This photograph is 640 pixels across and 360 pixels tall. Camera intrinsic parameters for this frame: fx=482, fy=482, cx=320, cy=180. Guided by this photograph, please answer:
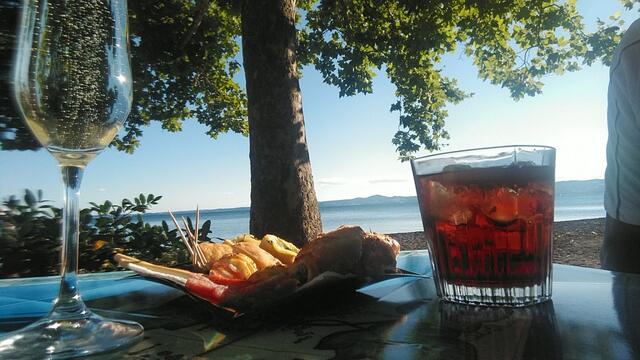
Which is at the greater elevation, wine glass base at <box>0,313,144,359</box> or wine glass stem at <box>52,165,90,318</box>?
wine glass stem at <box>52,165,90,318</box>

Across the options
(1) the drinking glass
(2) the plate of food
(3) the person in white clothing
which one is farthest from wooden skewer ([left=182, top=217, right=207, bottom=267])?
(3) the person in white clothing

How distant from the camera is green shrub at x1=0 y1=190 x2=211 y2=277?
344 centimetres

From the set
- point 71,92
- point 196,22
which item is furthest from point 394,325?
point 196,22

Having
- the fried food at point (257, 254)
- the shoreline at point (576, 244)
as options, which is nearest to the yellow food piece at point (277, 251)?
the fried food at point (257, 254)

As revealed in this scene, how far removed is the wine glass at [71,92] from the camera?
735 millimetres

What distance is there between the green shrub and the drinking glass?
2.53m

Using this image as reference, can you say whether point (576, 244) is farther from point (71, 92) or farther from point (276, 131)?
point (71, 92)

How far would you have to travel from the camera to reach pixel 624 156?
2.02 m

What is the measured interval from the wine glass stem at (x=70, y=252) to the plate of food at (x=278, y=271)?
119 millimetres

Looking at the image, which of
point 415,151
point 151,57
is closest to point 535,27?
point 415,151

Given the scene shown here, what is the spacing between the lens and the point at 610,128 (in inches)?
83.0

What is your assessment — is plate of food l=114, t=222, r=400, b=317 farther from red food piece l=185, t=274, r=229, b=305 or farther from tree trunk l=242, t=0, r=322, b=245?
tree trunk l=242, t=0, r=322, b=245

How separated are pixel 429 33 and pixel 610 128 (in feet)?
17.7

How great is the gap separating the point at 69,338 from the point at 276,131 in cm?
408
